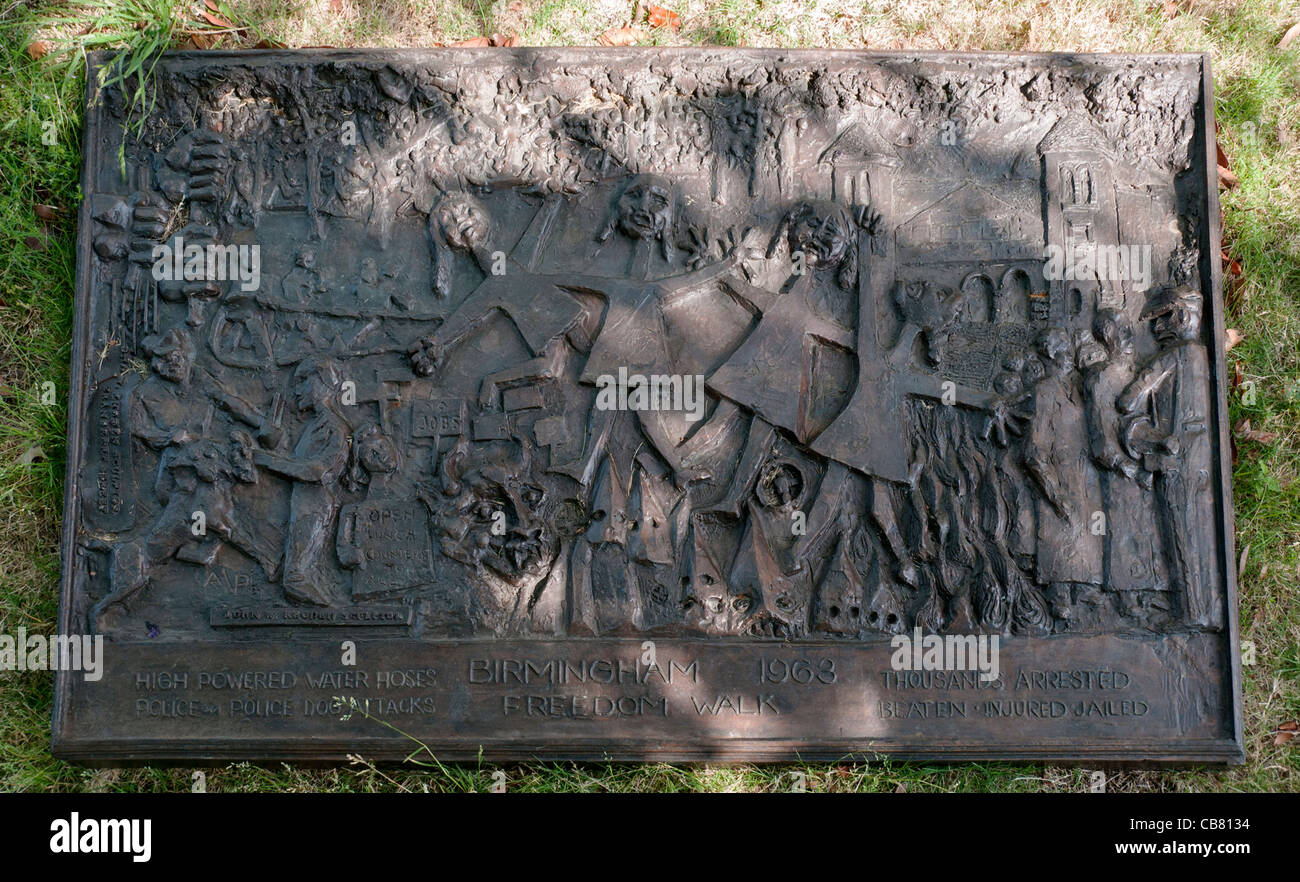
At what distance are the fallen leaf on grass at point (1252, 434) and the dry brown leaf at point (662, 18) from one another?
4186mm

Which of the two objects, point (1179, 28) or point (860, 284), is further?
point (1179, 28)

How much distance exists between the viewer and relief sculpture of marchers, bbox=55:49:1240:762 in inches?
221

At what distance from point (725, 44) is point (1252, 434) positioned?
3.95 metres

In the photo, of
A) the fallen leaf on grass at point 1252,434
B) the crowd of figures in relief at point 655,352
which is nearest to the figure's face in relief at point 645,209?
the crowd of figures in relief at point 655,352

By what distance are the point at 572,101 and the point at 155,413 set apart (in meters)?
2.91

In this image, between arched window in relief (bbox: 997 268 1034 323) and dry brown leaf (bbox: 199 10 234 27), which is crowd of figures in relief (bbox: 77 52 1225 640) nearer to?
arched window in relief (bbox: 997 268 1034 323)

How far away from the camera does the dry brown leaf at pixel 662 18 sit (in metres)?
6.79

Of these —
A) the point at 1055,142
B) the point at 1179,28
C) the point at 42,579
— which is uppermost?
the point at 1179,28

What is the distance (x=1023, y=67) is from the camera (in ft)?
20.3

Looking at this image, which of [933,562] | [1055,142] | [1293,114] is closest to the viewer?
[933,562]

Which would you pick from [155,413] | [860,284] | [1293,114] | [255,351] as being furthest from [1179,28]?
[155,413]

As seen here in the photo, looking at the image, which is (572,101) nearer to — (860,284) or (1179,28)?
(860,284)

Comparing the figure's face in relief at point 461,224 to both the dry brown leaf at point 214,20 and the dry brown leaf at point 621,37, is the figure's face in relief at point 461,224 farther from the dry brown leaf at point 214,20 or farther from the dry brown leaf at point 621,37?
the dry brown leaf at point 214,20

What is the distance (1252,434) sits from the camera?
6281 mm
